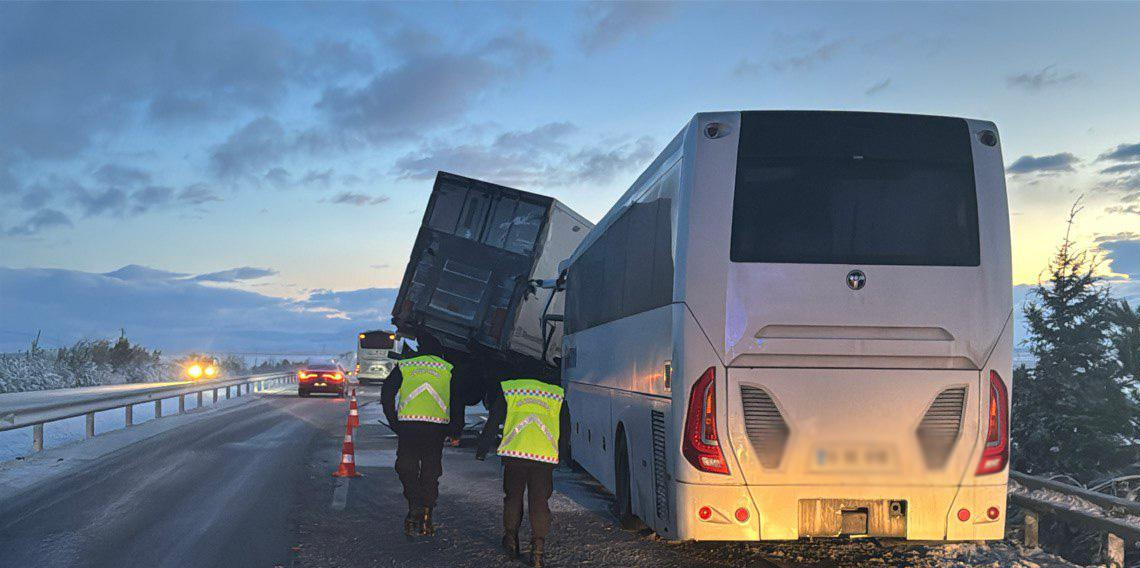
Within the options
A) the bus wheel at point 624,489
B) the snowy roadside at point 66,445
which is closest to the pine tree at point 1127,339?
the bus wheel at point 624,489

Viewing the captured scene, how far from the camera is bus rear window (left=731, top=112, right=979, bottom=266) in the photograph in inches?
270

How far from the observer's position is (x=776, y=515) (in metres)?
6.75

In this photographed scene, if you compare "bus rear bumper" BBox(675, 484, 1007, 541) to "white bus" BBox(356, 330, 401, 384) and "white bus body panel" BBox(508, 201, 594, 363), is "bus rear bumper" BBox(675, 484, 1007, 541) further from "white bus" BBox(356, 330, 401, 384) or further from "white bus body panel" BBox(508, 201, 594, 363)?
"white bus" BBox(356, 330, 401, 384)

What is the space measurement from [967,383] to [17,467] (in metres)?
13.1

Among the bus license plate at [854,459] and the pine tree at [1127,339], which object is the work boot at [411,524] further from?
the pine tree at [1127,339]

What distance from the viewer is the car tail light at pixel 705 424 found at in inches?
265

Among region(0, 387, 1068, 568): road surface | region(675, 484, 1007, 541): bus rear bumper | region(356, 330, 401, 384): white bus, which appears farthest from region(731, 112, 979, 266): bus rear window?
region(356, 330, 401, 384): white bus

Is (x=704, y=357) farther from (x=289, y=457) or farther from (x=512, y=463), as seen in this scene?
(x=289, y=457)

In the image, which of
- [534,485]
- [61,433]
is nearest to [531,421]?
[534,485]

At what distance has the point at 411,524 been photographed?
8.79 metres

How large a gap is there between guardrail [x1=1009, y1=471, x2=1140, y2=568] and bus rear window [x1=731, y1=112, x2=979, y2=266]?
238 cm

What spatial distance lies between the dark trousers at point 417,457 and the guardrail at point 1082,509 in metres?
5.36

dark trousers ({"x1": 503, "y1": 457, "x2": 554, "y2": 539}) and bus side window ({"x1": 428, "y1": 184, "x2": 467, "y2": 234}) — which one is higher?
bus side window ({"x1": 428, "y1": 184, "x2": 467, "y2": 234})

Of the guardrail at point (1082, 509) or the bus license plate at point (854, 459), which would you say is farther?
the guardrail at point (1082, 509)
